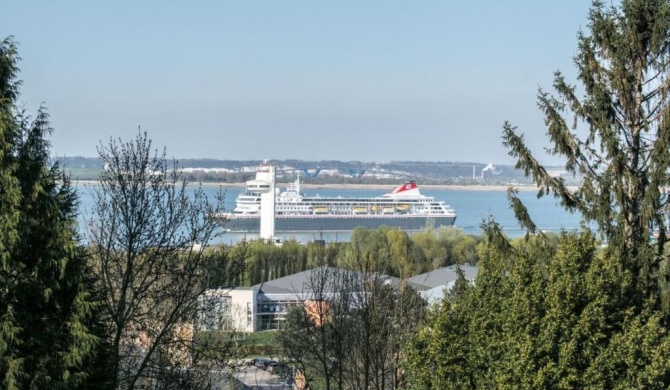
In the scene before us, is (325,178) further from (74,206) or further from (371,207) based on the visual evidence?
(74,206)

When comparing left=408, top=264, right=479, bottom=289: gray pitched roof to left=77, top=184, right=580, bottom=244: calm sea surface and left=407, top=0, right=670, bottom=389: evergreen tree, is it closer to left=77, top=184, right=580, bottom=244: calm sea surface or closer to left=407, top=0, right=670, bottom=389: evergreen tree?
left=77, top=184, right=580, bottom=244: calm sea surface

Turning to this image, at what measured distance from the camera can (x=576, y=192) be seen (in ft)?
19.9

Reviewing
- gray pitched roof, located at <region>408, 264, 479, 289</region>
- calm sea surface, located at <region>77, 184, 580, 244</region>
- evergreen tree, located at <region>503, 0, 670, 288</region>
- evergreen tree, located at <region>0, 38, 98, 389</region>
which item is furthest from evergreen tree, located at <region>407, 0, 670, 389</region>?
calm sea surface, located at <region>77, 184, 580, 244</region>

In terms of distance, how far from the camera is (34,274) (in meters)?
4.02

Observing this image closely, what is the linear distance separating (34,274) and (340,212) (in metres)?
60.2

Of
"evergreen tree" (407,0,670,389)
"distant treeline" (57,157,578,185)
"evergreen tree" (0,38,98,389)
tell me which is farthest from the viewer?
"distant treeline" (57,157,578,185)

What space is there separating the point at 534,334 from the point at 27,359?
9.72ft

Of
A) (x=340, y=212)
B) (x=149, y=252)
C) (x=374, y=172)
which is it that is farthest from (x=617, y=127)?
(x=374, y=172)

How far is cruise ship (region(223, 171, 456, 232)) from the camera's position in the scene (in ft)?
208

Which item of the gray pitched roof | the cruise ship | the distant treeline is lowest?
the gray pitched roof

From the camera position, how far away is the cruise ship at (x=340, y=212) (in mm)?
63250

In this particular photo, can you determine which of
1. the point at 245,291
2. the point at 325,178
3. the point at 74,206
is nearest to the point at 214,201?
the point at 74,206

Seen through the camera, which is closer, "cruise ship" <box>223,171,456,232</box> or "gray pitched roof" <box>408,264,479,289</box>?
"gray pitched roof" <box>408,264,479,289</box>

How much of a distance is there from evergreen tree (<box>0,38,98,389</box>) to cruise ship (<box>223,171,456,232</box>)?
189ft
